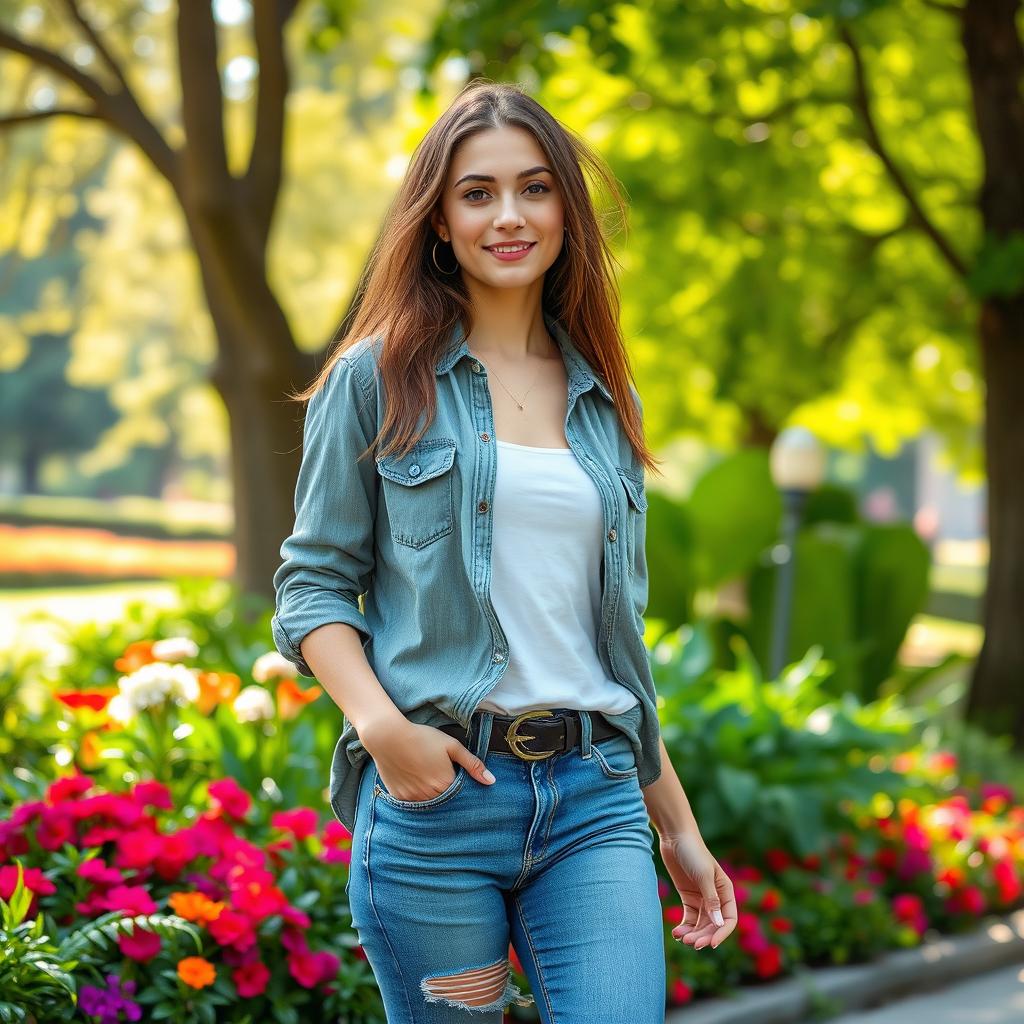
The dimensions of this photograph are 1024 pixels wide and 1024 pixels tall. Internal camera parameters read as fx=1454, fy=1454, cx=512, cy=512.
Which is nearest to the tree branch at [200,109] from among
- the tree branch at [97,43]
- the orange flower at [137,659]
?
the tree branch at [97,43]

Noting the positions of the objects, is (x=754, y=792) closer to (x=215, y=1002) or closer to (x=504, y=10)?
(x=215, y=1002)

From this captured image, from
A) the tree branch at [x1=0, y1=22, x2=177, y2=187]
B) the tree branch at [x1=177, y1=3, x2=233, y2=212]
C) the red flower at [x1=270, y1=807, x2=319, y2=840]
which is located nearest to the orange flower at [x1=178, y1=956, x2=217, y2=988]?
the red flower at [x1=270, y1=807, x2=319, y2=840]

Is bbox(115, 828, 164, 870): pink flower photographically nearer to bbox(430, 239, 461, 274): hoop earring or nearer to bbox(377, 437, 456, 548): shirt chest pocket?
bbox(377, 437, 456, 548): shirt chest pocket

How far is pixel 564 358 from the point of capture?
2436mm

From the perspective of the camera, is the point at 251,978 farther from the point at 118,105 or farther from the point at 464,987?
the point at 118,105

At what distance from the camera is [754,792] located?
4973mm

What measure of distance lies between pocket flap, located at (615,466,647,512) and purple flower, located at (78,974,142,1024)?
5.62ft

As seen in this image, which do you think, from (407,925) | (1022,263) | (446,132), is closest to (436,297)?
(446,132)

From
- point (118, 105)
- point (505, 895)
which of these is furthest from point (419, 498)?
point (118, 105)

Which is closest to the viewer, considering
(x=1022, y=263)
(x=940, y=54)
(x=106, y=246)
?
(x=1022, y=263)

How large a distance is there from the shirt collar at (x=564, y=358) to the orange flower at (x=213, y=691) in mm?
2727

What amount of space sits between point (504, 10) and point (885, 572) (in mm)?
4372

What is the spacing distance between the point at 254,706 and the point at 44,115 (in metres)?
5.11

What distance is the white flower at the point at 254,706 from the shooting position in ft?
14.8
